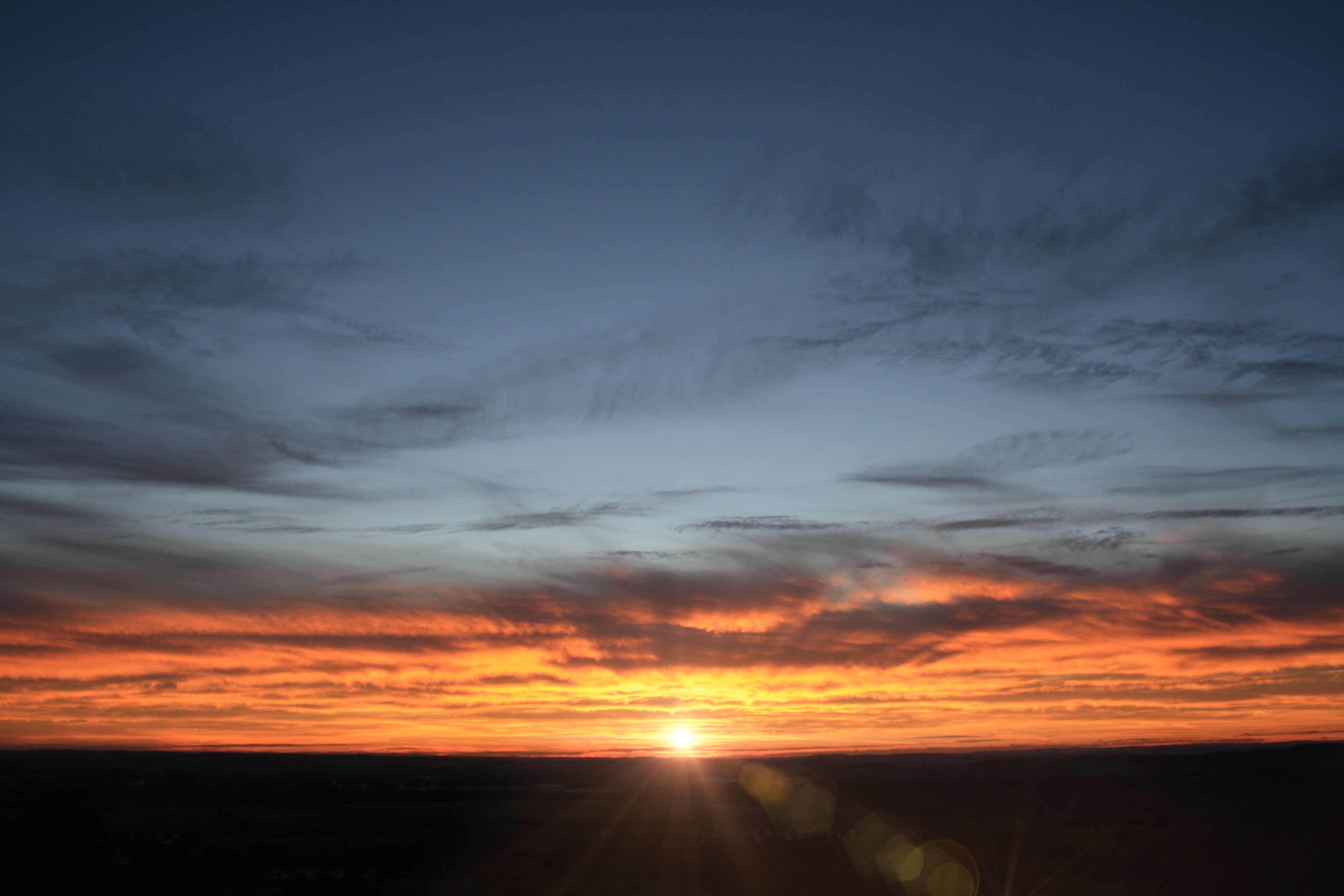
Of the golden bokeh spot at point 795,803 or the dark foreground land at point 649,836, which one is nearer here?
the dark foreground land at point 649,836

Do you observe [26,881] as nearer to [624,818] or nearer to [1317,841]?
[1317,841]

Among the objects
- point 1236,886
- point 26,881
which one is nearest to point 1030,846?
point 1236,886

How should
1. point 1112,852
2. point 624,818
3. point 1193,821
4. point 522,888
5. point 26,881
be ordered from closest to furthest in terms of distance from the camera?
point 26,881
point 1112,852
point 522,888
point 1193,821
point 624,818

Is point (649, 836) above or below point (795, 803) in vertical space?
above

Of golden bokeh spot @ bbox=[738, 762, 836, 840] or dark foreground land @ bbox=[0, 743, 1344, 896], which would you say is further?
golden bokeh spot @ bbox=[738, 762, 836, 840]

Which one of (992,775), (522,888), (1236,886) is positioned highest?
(1236,886)

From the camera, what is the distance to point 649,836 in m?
85.7

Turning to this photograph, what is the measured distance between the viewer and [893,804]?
372 feet

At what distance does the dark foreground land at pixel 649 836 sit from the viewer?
3516 cm

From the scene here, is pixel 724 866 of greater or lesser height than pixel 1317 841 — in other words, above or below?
below

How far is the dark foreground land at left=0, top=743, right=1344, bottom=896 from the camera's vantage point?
35.2 meters

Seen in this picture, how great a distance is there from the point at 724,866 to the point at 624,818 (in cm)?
4505

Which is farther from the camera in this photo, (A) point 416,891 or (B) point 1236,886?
(A) point 416,891

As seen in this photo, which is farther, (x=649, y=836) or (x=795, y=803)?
(x=795, y=803)
